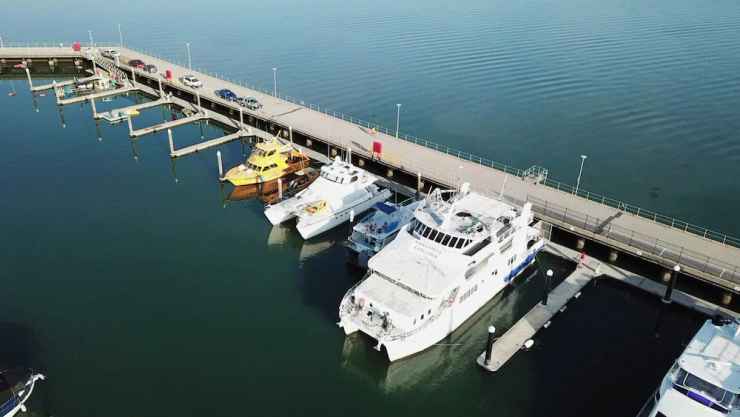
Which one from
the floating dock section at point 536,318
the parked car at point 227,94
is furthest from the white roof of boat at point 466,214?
the parked car at point 227,94

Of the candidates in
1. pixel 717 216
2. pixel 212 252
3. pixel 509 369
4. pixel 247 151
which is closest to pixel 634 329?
pixel 509 369

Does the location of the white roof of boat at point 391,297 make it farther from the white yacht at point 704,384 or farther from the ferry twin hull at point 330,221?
the white yacht at point 704,384

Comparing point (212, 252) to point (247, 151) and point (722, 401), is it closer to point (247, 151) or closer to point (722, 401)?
point (247, 151)

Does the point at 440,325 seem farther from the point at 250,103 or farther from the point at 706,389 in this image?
the point at 250,103

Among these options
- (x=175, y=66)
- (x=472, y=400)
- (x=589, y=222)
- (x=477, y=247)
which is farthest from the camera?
(x=175, y=66)

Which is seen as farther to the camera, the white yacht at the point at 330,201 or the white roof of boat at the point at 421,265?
the white yacht at the point at 330,201

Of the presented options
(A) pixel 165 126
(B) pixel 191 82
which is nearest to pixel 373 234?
(A) pixel 165 126
